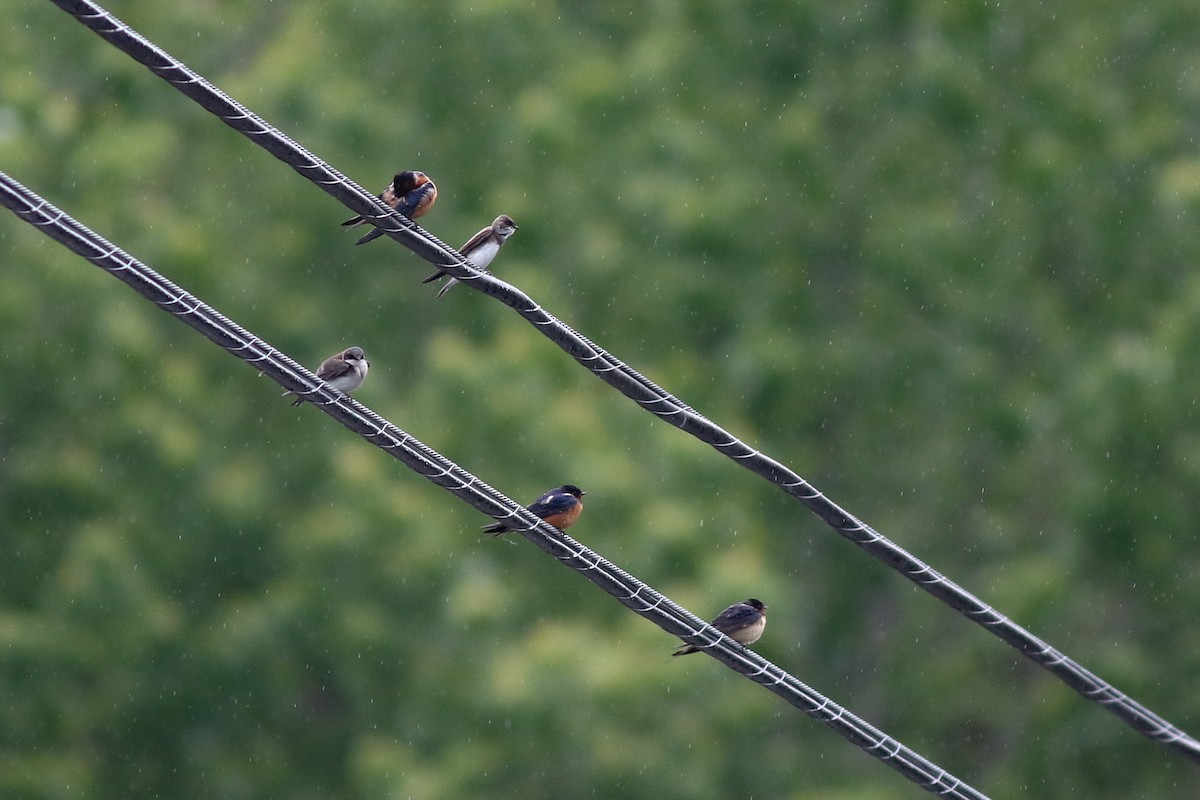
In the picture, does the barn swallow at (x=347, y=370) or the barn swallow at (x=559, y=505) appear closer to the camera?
the barn swallow at (x=559, y=505)

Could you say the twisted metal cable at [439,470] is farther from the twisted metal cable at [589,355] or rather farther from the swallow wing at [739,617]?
the swallow wing at [739,617]

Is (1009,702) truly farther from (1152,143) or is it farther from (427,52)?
(427,52)

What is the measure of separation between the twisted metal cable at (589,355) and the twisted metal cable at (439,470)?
0.52 metres

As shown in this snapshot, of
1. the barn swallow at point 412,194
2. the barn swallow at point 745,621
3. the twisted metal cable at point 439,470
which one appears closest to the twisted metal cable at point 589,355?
the twisted metal cable at point 439,470

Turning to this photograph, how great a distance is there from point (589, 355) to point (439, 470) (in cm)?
75

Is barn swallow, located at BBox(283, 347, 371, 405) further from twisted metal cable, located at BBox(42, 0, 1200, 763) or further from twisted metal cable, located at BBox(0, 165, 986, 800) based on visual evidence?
twisted metal cable, located at BBox(0, 165, 986, 800)

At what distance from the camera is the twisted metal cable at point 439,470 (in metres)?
5.63

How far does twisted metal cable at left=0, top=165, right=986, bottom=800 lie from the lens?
5.63 m

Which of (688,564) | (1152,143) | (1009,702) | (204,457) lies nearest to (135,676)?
(204,457)

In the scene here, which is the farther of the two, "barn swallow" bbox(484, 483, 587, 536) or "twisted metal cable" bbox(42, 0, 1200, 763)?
"barn swallow" bbox(484, 483, 587, 536)

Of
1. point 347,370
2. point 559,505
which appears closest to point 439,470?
point 559,505

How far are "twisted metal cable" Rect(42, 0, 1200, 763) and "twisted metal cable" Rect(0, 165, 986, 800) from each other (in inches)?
20.3

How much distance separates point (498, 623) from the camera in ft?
49.9

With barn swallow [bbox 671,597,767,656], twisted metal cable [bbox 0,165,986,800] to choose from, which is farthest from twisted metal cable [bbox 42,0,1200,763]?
barn swallow [bbox 671,597,767,656]
